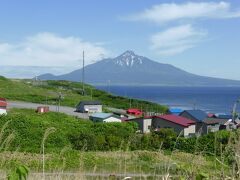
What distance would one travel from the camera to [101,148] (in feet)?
86.6

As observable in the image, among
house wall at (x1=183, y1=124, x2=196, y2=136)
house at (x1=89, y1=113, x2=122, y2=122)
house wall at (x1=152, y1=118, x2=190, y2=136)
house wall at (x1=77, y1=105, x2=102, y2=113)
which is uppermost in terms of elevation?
house wall at (x1=77, y1=105, x2=102, y2=113)

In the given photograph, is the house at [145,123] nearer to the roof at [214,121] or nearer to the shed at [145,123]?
the shed at [145,123]

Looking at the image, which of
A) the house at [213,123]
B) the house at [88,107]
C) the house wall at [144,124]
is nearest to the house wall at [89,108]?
the house at [88,107]

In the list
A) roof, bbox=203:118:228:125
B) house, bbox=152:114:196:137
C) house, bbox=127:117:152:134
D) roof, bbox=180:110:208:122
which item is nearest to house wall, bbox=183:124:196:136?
house, bbox=152:114:196:137

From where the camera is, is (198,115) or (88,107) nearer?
(198,115)

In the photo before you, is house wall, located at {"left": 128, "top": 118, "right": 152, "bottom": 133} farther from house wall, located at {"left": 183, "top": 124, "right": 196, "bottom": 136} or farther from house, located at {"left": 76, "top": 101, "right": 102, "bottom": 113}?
house, located at {"left": 76, "top": 101, "right": 102, "bottom": 113}

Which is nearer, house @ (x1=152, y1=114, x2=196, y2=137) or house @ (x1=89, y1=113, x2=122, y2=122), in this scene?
house @ (x1=152, y1=114, x2=196, y2=137)

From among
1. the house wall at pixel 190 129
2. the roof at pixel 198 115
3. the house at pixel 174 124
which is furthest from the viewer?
the roof at pixel 198 115

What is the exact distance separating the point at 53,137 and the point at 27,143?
175 cm

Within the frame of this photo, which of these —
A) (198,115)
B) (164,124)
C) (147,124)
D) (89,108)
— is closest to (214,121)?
(198,115)

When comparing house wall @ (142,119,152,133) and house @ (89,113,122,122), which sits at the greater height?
house @ (89,113,122,122)

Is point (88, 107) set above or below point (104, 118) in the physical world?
above

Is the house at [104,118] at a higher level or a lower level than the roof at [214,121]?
higher

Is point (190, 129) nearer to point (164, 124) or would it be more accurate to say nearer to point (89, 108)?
point (164, 124)
